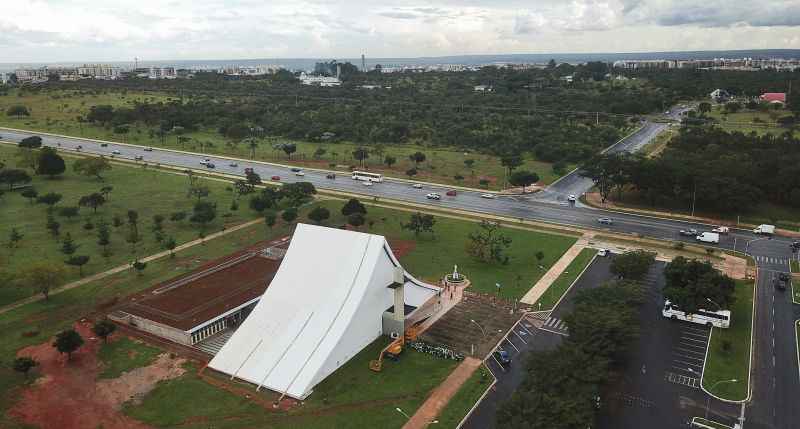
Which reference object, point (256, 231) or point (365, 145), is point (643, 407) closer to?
point (256, 231)

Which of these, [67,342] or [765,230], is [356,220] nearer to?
[67,342]

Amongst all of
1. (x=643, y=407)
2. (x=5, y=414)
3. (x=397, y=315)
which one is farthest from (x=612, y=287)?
(x=5, y=414)

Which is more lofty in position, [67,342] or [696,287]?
[696,287]

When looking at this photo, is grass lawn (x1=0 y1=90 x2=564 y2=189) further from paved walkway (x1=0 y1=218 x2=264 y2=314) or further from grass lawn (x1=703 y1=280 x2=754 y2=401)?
grass lawn (x1=703 y1=280 x2=754 y2=401)

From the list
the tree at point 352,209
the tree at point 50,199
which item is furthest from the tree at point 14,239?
the tree at point 352,209

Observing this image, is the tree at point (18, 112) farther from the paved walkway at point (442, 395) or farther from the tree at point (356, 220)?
the paved walkway at point (442, 395)

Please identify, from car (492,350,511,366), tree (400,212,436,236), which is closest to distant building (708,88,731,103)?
tree (400,212,436,236)

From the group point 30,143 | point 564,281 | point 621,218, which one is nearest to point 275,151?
point 30,143
